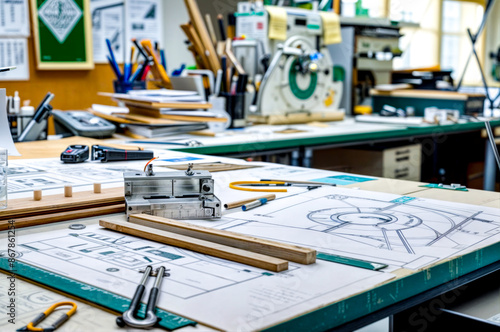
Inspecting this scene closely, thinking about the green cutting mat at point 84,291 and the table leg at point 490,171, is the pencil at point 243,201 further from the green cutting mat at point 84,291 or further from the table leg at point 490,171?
the table leg at point 490,171

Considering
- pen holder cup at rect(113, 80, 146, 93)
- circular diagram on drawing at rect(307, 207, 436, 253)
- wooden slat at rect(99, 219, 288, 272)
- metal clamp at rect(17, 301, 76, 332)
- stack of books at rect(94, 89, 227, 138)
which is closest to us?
→ metal clamp at rect(17, 301, 76, 332)

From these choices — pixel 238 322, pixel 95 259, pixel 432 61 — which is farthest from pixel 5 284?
pixel 432 61

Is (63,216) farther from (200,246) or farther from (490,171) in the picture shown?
(490,171)

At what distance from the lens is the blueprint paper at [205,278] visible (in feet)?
2.28

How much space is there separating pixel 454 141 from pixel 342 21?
1.00m

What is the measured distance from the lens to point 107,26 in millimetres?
3145

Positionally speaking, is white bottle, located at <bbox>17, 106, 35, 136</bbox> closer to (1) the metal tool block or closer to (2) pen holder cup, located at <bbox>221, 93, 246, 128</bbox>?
(2) pen holder cup, located at <bbox>221, 93, 246, 128</bbox>

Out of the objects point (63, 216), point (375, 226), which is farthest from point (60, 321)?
point (375, 226)

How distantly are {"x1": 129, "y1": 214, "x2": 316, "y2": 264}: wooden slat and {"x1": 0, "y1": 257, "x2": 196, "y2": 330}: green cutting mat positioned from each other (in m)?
0.24

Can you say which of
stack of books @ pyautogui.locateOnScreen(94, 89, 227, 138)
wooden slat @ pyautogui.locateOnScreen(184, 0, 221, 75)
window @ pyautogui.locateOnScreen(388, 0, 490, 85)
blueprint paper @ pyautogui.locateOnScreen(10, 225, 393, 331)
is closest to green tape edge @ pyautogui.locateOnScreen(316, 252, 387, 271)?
blueprint paper @ pyautogui.locateOnScreen(10, 225, 393, 331)

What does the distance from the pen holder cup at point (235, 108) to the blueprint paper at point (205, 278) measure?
182 cm

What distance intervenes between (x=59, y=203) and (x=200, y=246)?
353 millimetres

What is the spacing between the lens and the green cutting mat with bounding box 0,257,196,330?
67 centimetres

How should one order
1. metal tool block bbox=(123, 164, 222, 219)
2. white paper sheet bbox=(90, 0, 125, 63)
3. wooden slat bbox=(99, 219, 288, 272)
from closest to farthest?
wooden slat bbox=(99, 219, 288, 272)
metal tool block bbox=(123, 164, 222, 219)
white paper sheet bbox=(90, 0, 125, 63)
